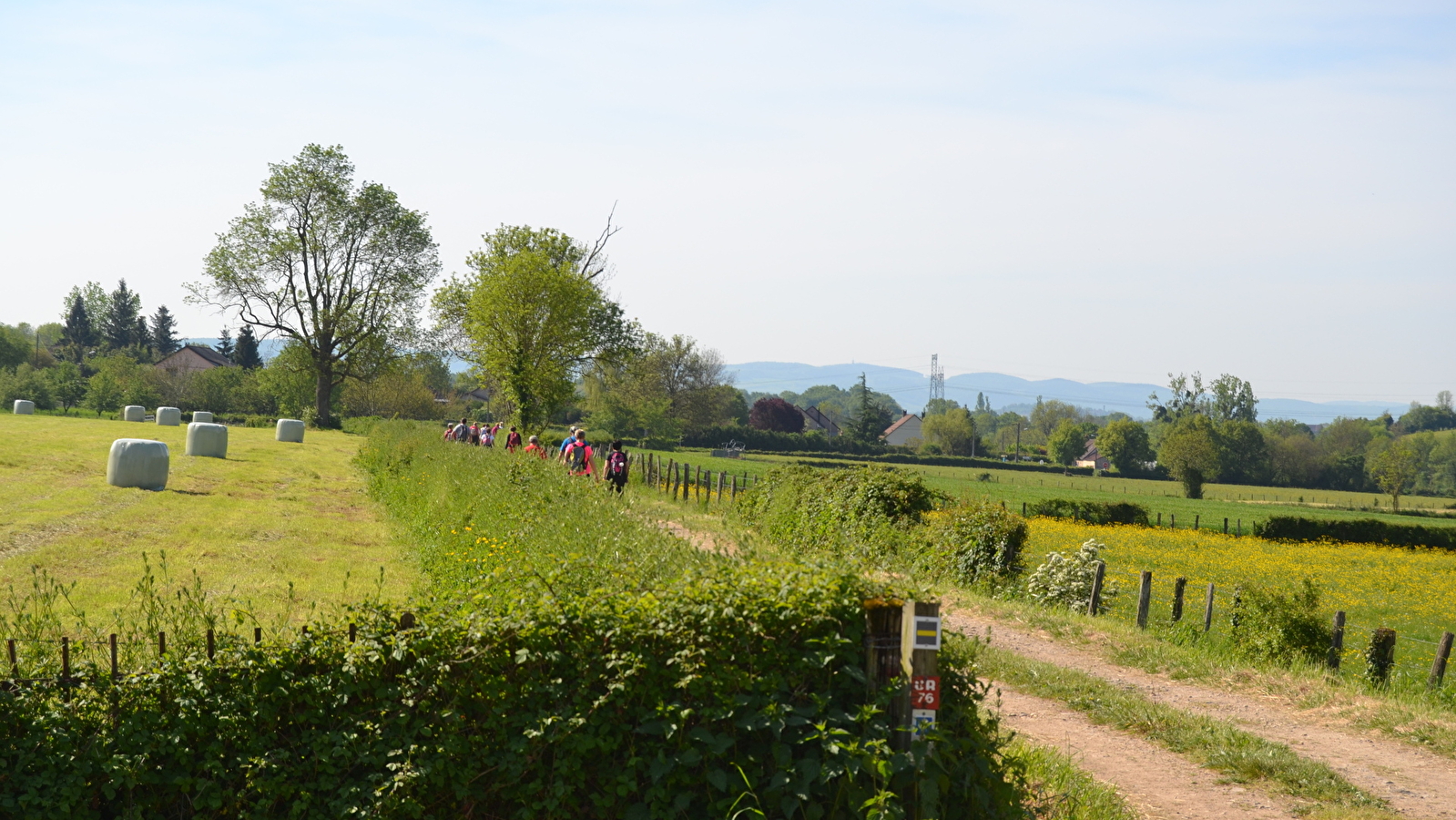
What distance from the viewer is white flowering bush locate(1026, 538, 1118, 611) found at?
1738 cm

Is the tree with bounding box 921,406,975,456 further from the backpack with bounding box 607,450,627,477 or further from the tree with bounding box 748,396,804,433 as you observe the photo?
the backpack with bounding box 607,450,627,477

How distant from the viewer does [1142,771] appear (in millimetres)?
7820

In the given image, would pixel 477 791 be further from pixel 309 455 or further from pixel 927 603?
pixel 309 455

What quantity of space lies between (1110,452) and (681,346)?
4766 centimetres

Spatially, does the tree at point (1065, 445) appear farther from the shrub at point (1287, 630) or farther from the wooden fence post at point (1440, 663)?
the wooden fence post at point (1440, 663)

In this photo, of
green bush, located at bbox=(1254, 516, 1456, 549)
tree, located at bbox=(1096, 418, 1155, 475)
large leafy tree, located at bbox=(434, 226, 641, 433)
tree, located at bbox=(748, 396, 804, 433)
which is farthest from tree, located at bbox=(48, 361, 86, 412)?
tree, located at bbox=(1096, 418, 1155, 475)

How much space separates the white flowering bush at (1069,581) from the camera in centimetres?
1738

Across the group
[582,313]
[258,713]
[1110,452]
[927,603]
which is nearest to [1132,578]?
[927,603]

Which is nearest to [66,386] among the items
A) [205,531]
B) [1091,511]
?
[205,531]

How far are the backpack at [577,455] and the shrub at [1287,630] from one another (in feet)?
38.0

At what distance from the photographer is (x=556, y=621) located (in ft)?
17.0

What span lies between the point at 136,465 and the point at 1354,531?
4235 cm

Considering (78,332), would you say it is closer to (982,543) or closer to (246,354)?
(246,354)

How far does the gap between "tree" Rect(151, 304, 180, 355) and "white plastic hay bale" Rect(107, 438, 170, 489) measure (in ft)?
334
